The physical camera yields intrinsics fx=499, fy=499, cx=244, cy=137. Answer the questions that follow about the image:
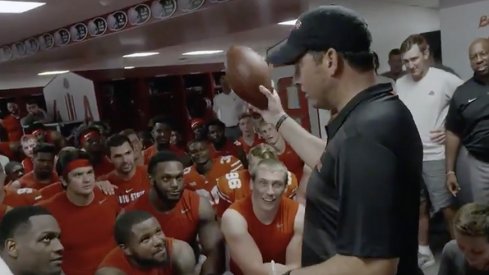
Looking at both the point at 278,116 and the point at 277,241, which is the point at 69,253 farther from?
the point at 278,116

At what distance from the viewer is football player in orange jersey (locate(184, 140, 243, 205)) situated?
3.68 m

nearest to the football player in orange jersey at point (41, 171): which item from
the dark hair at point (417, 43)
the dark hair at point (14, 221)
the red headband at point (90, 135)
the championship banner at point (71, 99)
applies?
the red headband at point (90, 135)

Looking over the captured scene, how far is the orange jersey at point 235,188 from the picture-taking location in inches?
123

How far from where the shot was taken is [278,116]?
1.74m

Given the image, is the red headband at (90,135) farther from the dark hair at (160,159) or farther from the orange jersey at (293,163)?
the orange jersey at (293,163)

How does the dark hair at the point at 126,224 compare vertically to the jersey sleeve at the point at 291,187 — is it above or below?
above

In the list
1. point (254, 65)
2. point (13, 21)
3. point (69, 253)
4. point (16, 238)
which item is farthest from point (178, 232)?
point (13, 21)

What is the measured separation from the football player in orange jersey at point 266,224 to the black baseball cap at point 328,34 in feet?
5.08

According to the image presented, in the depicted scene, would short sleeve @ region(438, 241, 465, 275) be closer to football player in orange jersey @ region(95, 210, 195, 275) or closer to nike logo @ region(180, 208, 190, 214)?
football player in orange jersey @ region(95, 210, 195, 275)

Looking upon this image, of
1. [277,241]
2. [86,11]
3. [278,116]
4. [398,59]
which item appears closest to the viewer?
[278,116]

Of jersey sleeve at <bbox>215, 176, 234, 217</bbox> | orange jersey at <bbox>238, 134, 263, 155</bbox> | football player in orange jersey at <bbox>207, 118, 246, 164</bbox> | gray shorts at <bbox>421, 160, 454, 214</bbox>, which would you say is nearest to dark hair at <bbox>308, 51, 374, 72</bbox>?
jersey sleeve at <bbox>215, 176, 234, 217</bbox>

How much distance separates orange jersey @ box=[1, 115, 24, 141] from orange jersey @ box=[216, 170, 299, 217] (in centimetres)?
586

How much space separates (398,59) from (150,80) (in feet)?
14.7

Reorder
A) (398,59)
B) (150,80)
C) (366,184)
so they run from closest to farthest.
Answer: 1. (366,184)
2. (398,59)
3. (150,80)
